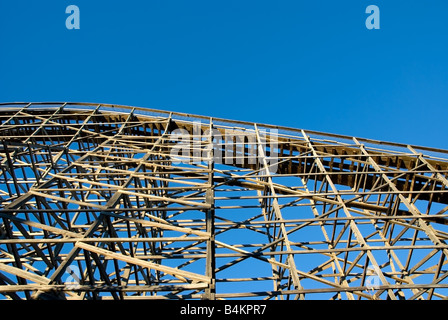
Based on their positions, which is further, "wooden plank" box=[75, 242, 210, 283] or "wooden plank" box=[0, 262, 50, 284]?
"wooden plank" box=[75, 242, 210, 283]

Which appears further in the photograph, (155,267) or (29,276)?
(155,267)

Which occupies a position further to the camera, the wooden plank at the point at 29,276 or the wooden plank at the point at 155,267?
the wooden plank at the point at 155,267

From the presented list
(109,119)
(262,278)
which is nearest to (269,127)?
(262,278)

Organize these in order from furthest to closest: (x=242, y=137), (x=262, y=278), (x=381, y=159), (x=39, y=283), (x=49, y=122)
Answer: (x=49, y=122) < (x=242, y=137) < (x=381, y=159) < (x=262, y=278) < (x=39, y=283)

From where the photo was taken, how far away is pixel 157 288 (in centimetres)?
621

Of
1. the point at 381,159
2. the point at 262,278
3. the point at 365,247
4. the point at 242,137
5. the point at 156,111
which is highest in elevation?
the point at 156,111
